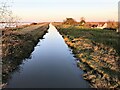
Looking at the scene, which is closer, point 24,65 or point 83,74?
point 83,74

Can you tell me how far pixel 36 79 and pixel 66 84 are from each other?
6.03 ft

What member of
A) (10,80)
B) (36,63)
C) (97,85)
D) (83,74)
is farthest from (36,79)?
(36,63)

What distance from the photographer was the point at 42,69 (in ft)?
53.4

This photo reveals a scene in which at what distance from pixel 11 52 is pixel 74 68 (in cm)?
451

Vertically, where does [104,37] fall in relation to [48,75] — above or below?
above

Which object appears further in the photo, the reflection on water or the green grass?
the green grass

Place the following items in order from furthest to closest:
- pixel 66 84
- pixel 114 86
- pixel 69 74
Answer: pixel 69 74
pixel 66 84
pixel 114 86

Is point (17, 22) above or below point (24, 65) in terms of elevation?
above

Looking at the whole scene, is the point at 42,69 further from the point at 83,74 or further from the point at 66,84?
the point at 66,84

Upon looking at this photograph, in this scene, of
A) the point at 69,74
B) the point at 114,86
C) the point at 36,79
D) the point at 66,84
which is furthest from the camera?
the point at 69,74

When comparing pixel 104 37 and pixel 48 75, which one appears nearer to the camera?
pixel 48 75

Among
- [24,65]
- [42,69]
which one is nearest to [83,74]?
[42,69]

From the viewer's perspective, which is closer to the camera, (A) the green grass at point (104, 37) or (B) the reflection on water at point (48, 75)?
(B) the reflection on water at point (48, 75)

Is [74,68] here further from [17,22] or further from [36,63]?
[17,22]
